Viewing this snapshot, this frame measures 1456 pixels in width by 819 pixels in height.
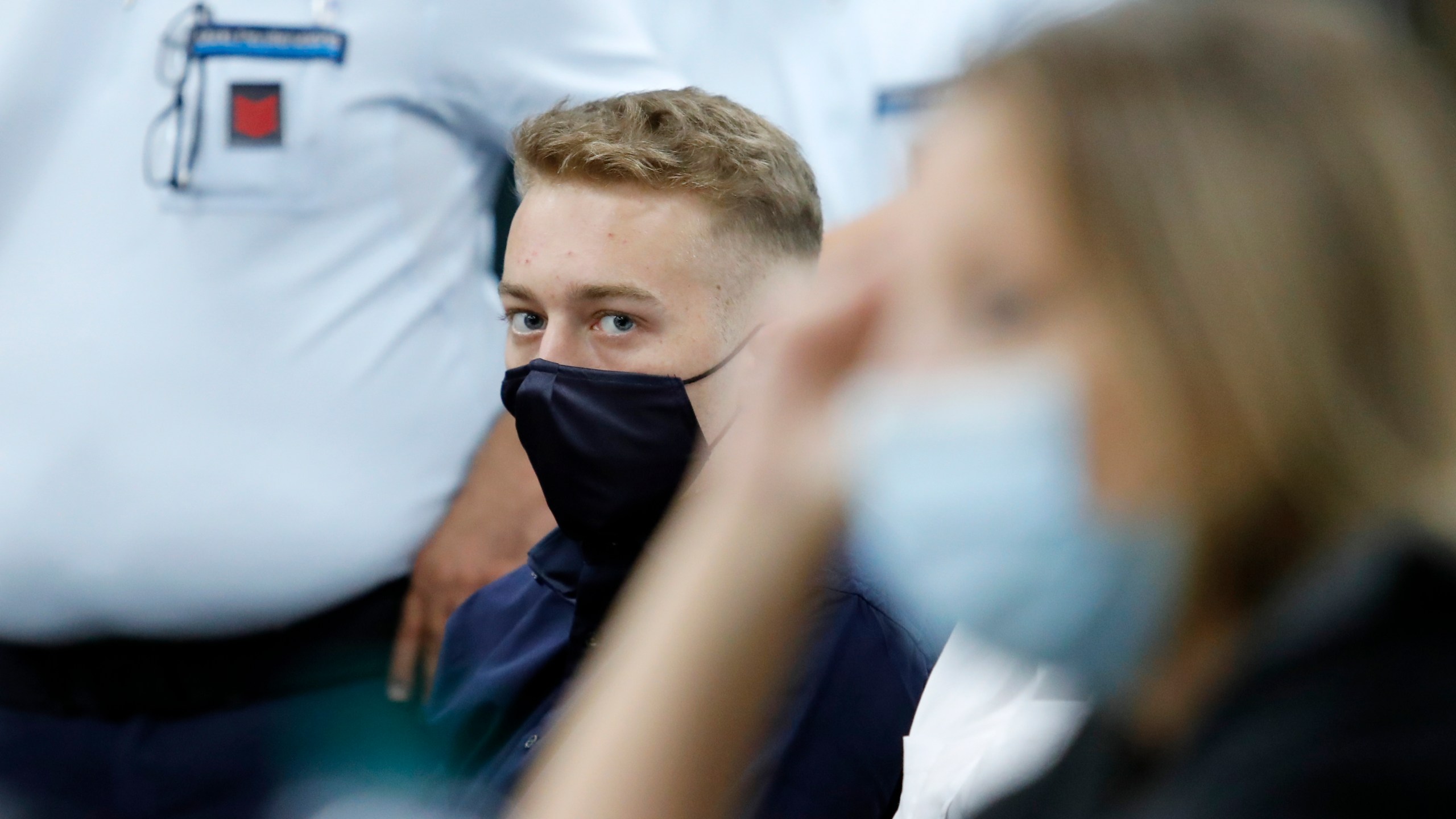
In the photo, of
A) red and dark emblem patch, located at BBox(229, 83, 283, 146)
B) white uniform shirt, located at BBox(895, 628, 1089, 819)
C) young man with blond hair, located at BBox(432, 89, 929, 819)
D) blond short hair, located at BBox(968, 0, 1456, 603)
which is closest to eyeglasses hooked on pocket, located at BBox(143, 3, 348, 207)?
red and dark emblem patch, located at BBox(229, 83, 283, 146)

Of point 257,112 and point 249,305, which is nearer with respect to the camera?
point 249,305

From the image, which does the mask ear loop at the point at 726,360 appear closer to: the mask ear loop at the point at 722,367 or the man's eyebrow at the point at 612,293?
the mask ear loop at the point at 722,367

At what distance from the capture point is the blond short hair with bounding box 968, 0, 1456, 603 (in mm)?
594

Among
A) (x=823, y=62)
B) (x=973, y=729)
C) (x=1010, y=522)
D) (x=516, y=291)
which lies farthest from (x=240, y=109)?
(x=1010, y=522)

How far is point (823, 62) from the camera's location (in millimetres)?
3096

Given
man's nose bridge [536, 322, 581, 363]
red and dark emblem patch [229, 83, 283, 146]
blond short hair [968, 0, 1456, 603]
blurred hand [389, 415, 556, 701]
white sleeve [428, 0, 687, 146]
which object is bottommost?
blurred hand [389, 415, 556, 701]

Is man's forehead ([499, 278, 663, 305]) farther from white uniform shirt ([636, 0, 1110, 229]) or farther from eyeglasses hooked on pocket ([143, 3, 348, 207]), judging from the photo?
white uniform shirt ([636, 0, 1110, 229])

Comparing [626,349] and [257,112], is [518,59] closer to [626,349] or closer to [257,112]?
[257,112]

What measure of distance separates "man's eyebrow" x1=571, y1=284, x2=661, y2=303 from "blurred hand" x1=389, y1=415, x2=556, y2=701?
1.76 ft

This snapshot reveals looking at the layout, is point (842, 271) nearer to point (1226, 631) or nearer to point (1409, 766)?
point (1226, 631)

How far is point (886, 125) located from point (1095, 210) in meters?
2.30

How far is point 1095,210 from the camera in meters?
0.65

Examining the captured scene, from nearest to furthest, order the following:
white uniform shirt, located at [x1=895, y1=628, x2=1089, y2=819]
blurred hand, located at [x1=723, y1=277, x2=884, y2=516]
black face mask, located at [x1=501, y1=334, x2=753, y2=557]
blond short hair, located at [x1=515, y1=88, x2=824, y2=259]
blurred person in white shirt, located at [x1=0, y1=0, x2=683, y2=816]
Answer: blurred hand, located at [x1=723, y1=277, x2=884, y2=516] → white uniform shirt, located at [x1=895, y1=628, x2=1089, y2=819] → black face mask, located at [x1=501, y1=334, x2=753, y2=557] → blond short hair, located at [x1=515, y1=88, x2=824, y2=259] → blurred person in white shirt, located at [x1=0, y1=0, x2=683, y2=816]

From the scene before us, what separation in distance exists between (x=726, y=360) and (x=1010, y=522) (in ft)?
3.20
